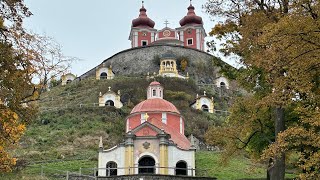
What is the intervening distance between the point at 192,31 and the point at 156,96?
159 ft

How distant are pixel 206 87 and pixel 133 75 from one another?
11.5 metres

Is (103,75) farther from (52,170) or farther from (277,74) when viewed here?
(277,74)

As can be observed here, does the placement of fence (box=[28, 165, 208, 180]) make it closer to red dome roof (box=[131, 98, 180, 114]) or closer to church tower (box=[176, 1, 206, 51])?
red dome roof (box=[131, 98, 180, 114])

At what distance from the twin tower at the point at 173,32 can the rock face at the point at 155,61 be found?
362 inches

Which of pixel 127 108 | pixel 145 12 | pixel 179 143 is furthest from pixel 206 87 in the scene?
pixel 179 143

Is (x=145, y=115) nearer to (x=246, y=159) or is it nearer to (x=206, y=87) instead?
(x=246, y=159)

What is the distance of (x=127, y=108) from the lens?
197ft

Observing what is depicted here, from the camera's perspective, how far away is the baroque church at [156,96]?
1305 inches

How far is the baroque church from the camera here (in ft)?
109

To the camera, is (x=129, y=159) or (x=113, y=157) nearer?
(x=129, y=159)

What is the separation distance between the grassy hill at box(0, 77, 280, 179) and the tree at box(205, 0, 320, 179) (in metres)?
9.19

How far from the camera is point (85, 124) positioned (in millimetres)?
52719

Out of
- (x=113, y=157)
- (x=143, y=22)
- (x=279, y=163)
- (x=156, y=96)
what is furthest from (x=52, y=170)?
(x=143, y=22)

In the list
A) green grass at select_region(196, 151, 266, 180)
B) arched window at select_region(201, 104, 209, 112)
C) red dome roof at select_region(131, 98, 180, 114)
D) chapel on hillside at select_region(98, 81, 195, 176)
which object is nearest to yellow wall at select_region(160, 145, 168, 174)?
chapel on hillside at select_region(98, 81, 195, 176)
